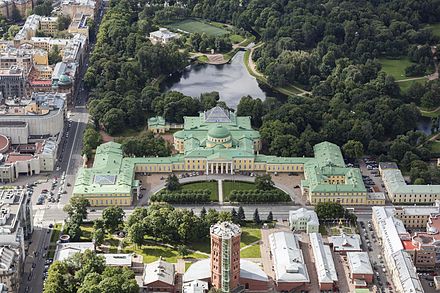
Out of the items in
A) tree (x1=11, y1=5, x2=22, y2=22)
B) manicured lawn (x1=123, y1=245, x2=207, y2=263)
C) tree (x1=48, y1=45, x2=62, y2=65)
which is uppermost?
manicured lawn (x1=123, y1=245, x2=207, y2=263)

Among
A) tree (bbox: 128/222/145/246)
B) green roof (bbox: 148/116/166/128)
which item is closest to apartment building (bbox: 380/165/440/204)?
tree (bbox: 128/222/145/246)

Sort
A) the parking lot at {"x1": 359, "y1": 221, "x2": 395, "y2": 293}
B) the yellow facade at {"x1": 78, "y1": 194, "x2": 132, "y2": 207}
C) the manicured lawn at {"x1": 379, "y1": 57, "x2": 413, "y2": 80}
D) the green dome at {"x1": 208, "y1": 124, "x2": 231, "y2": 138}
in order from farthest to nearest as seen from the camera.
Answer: the manicured lawn at {"x1": 379, "y1": 57, "x2": 413, "y2": 80} < the green dome at {"x1": 208, "y1": 124, "x2": 231, "y2": 138} < the yellow facade at {"x1": 78, "y1": 194, "x2": 132, "y2": 207} < the parking lot at {"x1": 359, "y1": 221, "x2": 395, "y2": 293}

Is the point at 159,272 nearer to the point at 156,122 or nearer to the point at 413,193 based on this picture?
the point at 413,193

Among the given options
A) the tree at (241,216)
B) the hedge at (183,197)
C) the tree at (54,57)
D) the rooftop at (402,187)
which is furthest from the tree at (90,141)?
the rooftop at (402,187)

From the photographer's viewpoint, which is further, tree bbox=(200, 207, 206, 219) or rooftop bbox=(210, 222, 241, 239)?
tree bbox=(200, 207, 206, 219)

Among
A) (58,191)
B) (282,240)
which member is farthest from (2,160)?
(282,240)

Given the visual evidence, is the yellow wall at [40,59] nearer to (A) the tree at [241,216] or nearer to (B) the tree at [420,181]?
(A) the tree at [241,216]

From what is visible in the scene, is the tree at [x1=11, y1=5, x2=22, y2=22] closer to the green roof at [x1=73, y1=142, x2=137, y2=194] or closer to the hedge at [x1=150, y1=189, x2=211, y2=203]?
the green roof at [x1=73, y1=142, x2=137, y2=194]

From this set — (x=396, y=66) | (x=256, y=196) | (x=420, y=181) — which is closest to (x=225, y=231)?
(x=256, y=196)
